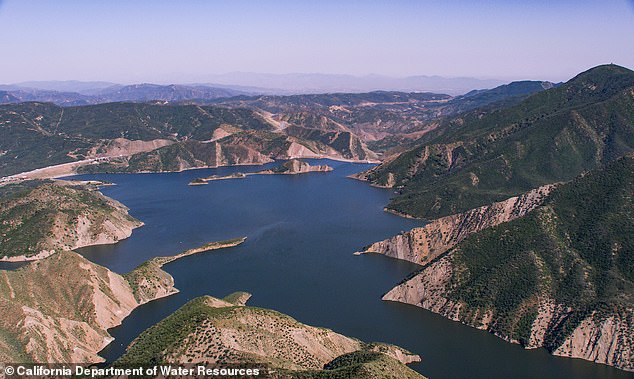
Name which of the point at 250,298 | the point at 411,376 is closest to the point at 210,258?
the point at 250,298

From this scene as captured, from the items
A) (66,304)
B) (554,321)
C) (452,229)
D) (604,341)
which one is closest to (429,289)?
(554,321)

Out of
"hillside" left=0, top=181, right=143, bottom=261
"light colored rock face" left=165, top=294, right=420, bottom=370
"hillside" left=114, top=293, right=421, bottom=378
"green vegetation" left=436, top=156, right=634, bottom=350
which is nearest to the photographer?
"hillside" left=114, top=293, right=421, bottom=378

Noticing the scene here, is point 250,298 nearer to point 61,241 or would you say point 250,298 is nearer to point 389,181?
point 61,241

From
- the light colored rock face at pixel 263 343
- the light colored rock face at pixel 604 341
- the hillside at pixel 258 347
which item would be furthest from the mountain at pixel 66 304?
the light colored rock face at pixel 604 341

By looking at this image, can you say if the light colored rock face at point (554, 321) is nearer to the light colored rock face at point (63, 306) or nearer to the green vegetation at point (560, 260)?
the green vegetation at point (560, 260)

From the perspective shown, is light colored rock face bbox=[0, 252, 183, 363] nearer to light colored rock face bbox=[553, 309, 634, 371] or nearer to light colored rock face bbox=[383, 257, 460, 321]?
light colored rock face bbox=[383, 257, 460, 321]

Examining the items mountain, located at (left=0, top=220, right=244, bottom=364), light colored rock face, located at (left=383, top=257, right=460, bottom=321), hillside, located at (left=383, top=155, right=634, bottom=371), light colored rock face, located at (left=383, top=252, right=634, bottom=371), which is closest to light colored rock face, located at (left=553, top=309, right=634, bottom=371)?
light colored rock face, located at (left=383, top=252, right=634, bottom=371)
